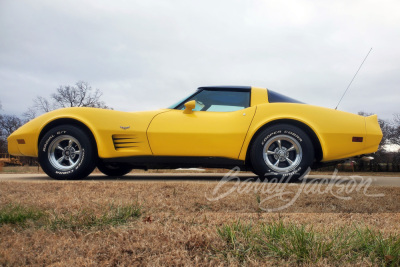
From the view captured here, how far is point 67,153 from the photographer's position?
4574mm

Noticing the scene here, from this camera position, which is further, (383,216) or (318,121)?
(318,121)

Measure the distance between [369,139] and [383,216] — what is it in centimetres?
186

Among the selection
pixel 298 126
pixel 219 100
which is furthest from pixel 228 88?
pixel 298 126

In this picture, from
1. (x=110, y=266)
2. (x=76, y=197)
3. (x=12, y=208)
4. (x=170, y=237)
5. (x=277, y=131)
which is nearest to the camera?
(x=110, y=266)

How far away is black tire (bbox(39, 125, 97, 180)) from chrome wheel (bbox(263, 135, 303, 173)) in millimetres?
2404

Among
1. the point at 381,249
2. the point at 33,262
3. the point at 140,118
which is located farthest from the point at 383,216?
the point at 140,118

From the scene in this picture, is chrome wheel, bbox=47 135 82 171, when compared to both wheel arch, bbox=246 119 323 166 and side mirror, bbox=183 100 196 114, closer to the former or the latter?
side mirror, bbox=183 100 196 114

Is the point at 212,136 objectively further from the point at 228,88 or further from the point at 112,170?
the point at 112,170

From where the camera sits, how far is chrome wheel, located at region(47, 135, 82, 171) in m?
4.50

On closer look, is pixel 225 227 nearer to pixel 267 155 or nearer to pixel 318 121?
pixel 267 155

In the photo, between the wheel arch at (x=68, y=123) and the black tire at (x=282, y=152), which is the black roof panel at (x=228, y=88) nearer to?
the black tire at (x=282, y=152)

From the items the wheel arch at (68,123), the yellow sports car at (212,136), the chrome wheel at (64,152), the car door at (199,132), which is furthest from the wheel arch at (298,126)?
the chrome wheel at (64,152)

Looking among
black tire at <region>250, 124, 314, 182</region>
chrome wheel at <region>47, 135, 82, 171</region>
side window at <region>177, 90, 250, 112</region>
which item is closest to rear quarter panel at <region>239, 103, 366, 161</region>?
black tire at <region>250, 124, 314, 182</region>

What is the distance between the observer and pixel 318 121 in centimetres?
427
